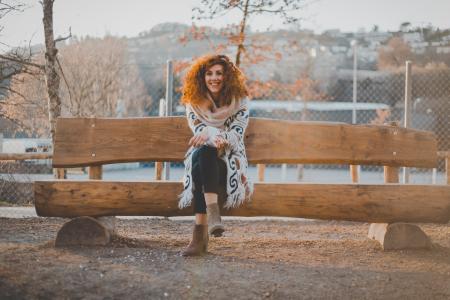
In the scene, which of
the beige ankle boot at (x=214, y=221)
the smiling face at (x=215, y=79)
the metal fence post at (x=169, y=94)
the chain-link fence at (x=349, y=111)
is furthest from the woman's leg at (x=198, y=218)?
the chain-link fence at (x=349, y=111)

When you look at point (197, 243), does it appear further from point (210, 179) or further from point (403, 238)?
point (403, 238)

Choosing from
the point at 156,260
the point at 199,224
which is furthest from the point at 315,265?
the point at 156,260

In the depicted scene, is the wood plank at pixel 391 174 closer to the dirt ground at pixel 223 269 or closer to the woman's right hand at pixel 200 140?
the dirt ground at pixel 223 269

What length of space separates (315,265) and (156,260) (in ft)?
3.76

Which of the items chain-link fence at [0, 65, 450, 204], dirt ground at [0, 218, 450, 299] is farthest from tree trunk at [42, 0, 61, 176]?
chain-link fence at [0, 65, 450, 204]

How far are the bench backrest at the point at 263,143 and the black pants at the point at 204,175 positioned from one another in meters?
0.52

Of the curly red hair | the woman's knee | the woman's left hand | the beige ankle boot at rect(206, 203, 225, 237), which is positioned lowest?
the beige ankle boot at rect(206, 203, 225, 237)

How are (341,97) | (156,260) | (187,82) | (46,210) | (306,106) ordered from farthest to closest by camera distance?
(341,97)
(306,106)
(187,82)
(46,210)
(156,260)

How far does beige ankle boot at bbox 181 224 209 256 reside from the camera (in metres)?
3.57

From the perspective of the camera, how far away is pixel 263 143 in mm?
4141

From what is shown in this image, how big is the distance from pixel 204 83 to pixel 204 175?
921 mm

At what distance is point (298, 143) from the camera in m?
4.16

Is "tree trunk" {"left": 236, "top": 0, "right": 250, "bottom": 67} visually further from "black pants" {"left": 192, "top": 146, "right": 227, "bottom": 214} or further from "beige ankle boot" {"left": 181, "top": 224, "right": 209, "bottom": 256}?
"beige ankle boot" {"left": 181, "top": 224, "right": 209, "bottom": 256}

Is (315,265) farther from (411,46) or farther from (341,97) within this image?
(411,46)
